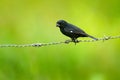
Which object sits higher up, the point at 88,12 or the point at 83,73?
the point at 88,12

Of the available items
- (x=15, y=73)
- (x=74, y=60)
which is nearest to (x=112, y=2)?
(x=74, y=60)

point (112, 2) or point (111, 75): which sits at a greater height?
point (112, 2)

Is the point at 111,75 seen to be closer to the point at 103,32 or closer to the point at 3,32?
the point at 103,32

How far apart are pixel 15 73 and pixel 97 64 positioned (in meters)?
0.74

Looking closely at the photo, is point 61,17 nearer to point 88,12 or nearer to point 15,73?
point 88,12

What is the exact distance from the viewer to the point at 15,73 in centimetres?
782

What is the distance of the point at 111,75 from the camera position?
8.02m

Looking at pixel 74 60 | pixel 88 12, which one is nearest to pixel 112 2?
pixel 88 12

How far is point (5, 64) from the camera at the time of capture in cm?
784

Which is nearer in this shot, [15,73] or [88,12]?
[15,73]

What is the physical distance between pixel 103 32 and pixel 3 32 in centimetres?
90

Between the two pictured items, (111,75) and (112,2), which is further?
(112,2)

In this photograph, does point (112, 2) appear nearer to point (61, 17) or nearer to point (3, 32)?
point (61, 17)

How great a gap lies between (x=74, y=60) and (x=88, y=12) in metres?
0.58
